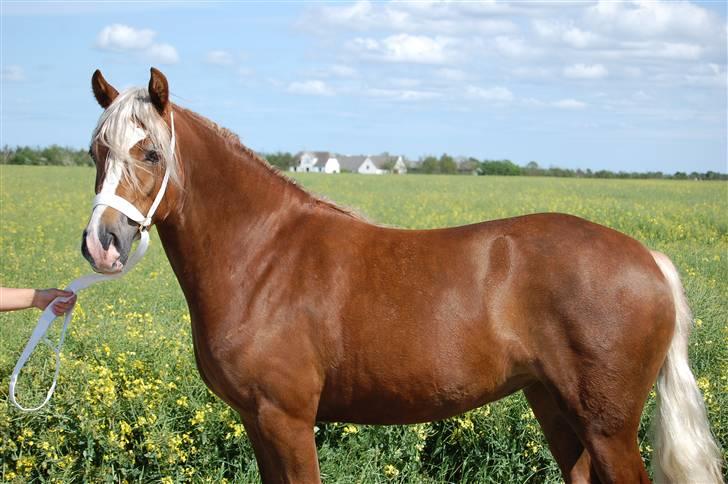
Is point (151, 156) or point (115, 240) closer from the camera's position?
point (115, 240)

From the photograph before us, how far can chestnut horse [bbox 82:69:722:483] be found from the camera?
3725 millimetres

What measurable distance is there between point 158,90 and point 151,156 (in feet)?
1.03

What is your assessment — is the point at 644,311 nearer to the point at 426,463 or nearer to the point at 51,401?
the point at 426,463

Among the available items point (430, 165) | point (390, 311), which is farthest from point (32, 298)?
point (430, 165)

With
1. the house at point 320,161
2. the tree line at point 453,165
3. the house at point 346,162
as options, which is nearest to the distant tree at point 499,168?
the tree line at point 453,165

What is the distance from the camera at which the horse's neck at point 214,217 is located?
396cm

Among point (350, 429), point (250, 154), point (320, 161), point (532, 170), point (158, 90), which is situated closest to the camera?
point (158, 90)

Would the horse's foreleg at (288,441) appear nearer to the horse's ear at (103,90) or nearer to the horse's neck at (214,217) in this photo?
the horse's neck at (214,217)

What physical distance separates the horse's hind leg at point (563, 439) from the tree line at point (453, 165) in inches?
2044

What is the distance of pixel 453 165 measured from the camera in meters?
83.1

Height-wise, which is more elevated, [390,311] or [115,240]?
[115,240]

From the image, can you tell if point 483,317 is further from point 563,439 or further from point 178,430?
point 178,430

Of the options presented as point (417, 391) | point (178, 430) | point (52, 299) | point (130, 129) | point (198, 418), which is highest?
point (130, 129)

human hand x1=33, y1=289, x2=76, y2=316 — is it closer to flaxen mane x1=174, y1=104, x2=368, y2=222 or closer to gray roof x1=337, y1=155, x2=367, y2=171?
flaxen mane x1=174, y1=104, x2=368, y2=222
